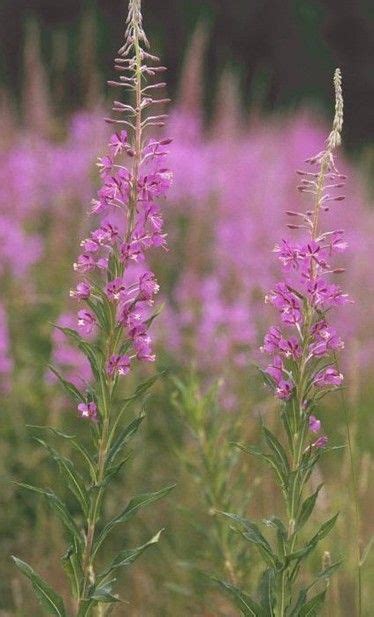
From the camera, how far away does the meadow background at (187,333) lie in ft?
9.76

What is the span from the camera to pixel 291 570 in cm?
184

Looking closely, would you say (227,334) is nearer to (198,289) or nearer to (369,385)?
(198,289)

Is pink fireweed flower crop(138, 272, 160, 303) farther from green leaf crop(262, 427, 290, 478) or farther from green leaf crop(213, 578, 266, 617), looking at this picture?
green leaf crop(213, 578, 266, 617)

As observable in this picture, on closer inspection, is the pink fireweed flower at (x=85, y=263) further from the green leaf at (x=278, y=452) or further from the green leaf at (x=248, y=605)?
the green leaf at (x=248, y=605)

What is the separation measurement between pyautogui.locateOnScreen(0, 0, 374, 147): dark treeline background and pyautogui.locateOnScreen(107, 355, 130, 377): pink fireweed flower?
973 cm

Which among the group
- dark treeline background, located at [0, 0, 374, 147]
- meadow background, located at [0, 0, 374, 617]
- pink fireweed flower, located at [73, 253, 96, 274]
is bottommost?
meadow background, located at [0, 0, 374, 617]

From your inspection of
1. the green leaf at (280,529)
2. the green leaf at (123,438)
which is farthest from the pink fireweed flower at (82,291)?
the green leaf at (280,529)

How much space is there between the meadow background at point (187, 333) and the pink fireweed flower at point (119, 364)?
0.11m

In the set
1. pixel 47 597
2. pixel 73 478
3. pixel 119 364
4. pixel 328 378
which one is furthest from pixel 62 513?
pixel 328 378

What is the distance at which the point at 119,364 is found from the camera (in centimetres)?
172

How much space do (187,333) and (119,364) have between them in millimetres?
2587

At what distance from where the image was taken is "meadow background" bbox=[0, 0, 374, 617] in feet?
9.76

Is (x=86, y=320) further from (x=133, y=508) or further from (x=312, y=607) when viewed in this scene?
(x=312, y=607)

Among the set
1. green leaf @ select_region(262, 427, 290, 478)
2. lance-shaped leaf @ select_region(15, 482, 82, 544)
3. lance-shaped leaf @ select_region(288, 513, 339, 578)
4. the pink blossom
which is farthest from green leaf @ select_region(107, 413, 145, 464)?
the pink blossom
